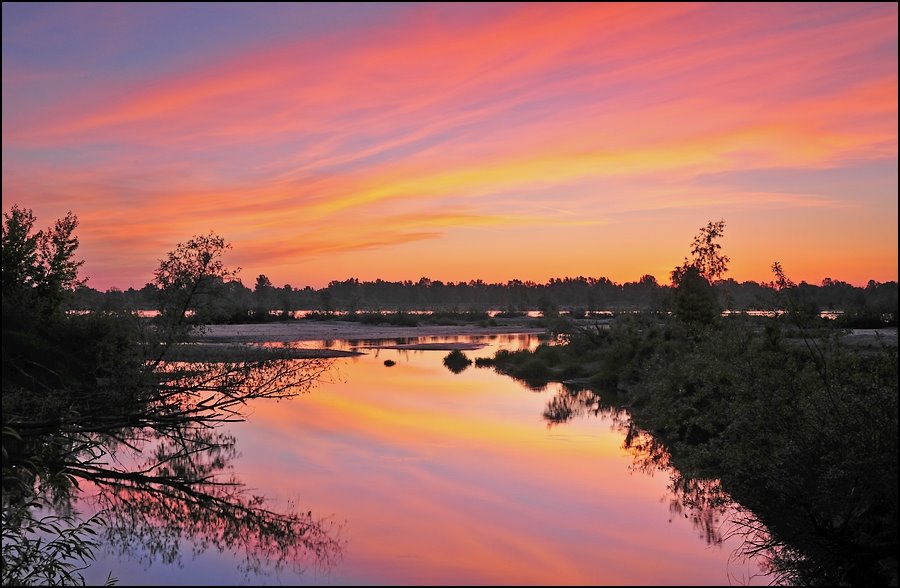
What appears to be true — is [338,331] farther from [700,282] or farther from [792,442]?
[792,442]

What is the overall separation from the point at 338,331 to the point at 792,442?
93311 mm

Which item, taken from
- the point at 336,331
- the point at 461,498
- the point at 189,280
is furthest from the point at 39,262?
the point at 336,331

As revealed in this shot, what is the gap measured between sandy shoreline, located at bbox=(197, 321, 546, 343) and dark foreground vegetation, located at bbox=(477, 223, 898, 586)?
56.1m

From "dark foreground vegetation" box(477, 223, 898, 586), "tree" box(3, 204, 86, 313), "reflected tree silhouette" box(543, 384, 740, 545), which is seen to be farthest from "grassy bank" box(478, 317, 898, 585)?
"tree" box(3, 204, 86, 313)

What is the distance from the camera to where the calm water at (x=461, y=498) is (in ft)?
48.2

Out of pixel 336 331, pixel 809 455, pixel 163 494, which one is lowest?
pixel 163 494

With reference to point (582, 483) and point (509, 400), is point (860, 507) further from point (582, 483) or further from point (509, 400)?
point (509, 400)

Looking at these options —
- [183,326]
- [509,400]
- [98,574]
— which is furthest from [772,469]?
[509,400]

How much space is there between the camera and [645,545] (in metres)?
15.9

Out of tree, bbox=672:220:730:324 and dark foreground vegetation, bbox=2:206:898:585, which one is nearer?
dark foreground vegetation, bbox=2:206:898:585

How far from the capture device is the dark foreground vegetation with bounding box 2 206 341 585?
15.5 m

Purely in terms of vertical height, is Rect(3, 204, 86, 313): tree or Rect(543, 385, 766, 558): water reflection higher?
Rect(3, 204, 86, 313): tree

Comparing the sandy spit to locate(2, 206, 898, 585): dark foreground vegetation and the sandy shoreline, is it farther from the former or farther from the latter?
locate(2, 206, 898, 585): dark foreground vegetation

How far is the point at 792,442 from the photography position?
1288 cm
